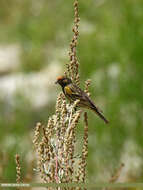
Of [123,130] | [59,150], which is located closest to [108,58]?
[123,130]

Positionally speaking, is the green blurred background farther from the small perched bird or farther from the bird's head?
the small perched bird

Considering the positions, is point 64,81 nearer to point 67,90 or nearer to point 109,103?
point 67,90

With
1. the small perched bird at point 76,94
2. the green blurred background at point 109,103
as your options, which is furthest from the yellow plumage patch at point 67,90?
the green blurred background at point 109,103

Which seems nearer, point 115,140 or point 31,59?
point 115,140

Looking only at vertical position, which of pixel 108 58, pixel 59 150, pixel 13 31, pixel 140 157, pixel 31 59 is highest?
pixel 13 31

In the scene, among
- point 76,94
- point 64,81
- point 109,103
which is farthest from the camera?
point 109,103

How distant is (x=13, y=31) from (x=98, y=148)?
1677 cm

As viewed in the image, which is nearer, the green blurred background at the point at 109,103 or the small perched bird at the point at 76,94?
the small perched bird at the point at 76,94

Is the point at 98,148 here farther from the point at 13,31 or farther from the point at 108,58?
the point at 13,31

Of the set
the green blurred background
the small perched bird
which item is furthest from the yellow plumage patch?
the green blurred background

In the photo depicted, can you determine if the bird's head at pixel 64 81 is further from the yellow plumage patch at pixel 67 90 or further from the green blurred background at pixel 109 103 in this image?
the green blurred background at pixel 109 103

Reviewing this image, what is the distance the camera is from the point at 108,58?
43.9ft

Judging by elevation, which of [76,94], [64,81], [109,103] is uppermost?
[109,103]

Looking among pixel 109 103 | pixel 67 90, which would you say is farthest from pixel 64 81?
pixel 109 103
